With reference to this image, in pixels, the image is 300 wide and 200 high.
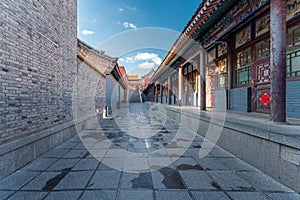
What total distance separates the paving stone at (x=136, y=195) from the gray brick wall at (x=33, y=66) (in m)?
2.07

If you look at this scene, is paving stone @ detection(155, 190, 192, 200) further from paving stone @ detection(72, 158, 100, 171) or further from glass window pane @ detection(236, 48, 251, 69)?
glass window pane @ detection(236, 48, 251, 69)

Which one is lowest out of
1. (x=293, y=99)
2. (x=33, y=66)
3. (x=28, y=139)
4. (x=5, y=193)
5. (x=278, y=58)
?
(x=5, y=193)

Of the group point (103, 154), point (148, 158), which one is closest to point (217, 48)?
point (148, 158)

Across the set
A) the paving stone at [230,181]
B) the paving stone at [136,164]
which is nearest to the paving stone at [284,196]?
the paving stone at [230,181]

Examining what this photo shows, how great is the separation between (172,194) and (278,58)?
3.01m

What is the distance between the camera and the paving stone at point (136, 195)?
170 centimetres

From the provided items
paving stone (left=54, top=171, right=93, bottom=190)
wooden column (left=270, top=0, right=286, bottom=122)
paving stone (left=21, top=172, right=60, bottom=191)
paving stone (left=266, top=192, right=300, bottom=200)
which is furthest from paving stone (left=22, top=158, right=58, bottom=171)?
wooden column (left=270, top=0, right=286, bottom=122)

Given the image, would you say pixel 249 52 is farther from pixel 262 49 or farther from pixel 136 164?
pixel 136 164

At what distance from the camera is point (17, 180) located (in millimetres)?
2064

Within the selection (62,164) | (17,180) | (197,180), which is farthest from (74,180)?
(197,180)

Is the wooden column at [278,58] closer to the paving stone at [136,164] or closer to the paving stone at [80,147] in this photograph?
the paving stone at [136,164]

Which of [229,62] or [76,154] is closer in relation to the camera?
[76,154]

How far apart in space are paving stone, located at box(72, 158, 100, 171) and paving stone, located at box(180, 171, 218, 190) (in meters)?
1.54

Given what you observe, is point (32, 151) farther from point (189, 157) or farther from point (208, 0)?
point (208, 0)
